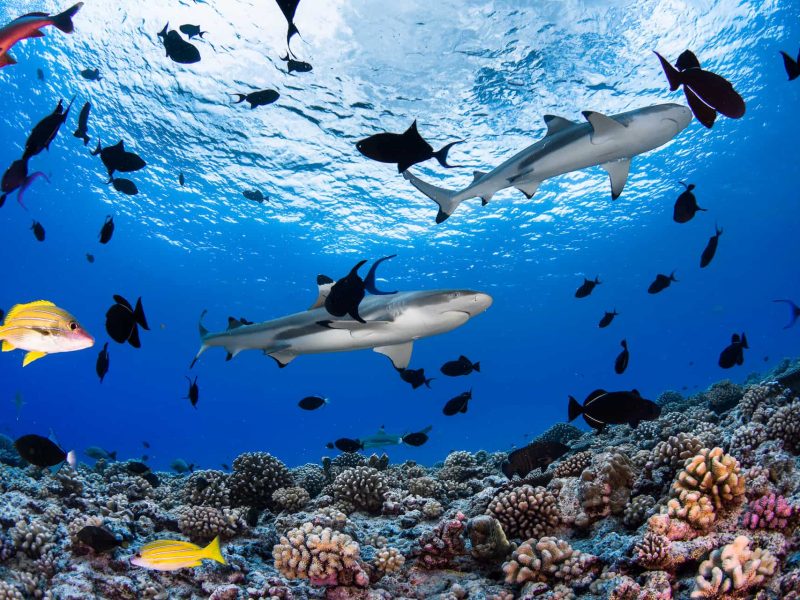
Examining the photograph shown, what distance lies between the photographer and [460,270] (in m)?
46.1

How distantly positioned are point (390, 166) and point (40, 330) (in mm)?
21829

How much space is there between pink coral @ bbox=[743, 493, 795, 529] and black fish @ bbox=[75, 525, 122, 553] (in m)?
6.21

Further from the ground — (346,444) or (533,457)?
(346,444)

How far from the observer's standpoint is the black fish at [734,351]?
8.21 metres

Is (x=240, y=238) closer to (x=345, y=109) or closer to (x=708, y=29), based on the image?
(x=345, y=109)

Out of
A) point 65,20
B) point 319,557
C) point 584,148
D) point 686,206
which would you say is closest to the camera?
point 65,20

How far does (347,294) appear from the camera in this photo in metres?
4.47

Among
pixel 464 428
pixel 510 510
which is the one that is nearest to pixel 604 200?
pixel 510 510

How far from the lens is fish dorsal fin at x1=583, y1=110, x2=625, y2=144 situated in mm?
4898

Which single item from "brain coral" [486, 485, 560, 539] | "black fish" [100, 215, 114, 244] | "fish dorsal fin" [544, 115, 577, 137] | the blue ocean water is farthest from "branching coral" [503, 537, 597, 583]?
the blue ocean water

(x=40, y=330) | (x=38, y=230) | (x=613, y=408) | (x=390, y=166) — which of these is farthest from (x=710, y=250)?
(x=390, y=166)

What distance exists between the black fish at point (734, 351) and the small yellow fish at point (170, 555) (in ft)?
30.1

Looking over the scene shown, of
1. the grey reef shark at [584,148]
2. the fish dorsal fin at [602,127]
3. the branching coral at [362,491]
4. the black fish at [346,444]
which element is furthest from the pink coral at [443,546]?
the black fish at [346,444]

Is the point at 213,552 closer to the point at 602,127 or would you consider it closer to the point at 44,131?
the point at 44,131
